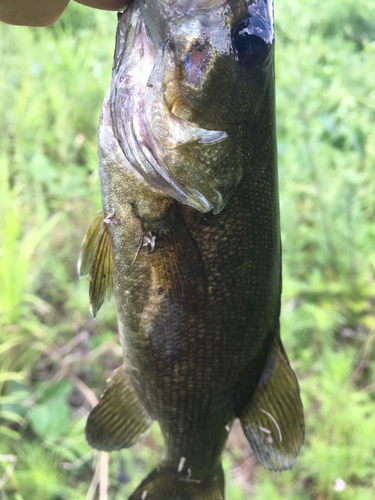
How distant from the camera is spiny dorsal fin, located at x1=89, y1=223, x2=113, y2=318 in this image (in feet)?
2.81

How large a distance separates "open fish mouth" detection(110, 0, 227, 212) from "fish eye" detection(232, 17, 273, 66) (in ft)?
0.29

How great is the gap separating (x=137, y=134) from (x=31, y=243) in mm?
1533

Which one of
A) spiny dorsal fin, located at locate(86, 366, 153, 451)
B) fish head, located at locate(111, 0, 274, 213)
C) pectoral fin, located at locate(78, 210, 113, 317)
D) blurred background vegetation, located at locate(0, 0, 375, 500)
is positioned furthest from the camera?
blurred background vegetation, located at locate(0, 0, 375, 500)

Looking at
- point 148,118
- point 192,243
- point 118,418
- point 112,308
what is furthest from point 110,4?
point 112,308

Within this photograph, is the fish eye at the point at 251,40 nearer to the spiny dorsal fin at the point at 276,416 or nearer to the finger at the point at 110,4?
the finger at the point at 110,4

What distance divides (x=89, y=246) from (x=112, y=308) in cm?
128

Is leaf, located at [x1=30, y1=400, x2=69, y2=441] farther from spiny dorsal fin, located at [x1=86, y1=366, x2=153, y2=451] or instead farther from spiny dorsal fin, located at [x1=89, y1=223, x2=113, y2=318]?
spiny dorsal fin, located at [x1=89, y1=223, x2=113, y2=318]

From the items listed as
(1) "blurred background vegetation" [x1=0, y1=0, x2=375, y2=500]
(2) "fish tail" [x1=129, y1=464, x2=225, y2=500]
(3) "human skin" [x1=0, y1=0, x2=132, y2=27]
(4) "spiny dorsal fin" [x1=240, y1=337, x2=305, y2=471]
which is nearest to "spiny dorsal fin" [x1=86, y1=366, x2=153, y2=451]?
(2) "fish tail" [x1=129, y1=464, x2=225, y2=500]

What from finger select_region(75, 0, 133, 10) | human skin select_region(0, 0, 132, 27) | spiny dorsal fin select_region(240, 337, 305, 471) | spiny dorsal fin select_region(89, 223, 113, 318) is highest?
human skin select_region(0, 0, 132, 27)

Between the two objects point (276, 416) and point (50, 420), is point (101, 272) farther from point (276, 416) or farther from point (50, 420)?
point (50, 420)

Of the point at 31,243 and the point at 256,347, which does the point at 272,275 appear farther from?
the point at 31,243

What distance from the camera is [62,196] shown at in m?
2.31

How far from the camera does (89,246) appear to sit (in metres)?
0.91

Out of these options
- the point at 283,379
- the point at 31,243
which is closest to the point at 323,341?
the point at 283,379
